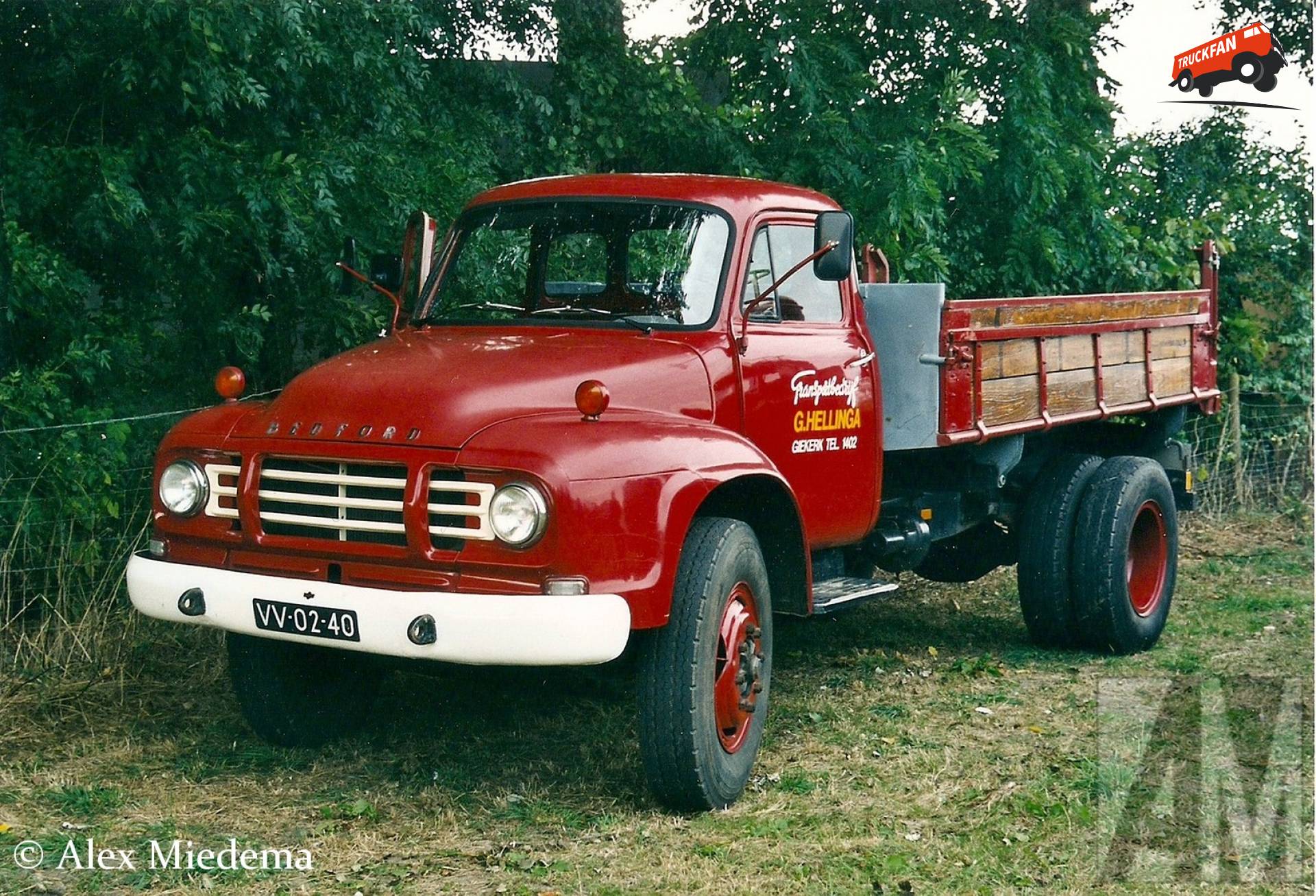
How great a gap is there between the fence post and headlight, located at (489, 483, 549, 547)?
9.01 meters

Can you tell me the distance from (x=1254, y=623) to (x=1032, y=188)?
3611mm

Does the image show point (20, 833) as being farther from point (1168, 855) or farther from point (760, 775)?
point (1168, 855)

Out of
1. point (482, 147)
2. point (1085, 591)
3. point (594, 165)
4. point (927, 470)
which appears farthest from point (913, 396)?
point (594, 165)

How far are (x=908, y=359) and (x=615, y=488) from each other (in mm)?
2328

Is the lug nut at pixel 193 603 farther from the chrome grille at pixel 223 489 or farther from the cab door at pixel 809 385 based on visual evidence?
the cab door at pixel 809 385

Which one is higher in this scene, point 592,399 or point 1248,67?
point 1248,67

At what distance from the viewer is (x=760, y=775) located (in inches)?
217

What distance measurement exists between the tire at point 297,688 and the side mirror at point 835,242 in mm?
2285

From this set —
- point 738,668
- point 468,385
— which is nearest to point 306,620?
point 468,385

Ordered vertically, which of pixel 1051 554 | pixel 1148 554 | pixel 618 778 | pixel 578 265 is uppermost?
pixel 578 265

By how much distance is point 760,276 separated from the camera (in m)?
5.98

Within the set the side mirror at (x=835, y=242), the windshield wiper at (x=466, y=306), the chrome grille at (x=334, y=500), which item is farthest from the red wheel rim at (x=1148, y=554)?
the chrome grille at (x=334, y=500)

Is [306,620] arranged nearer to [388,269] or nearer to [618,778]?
[618,778]

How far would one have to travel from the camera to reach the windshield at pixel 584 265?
575 centimetres
